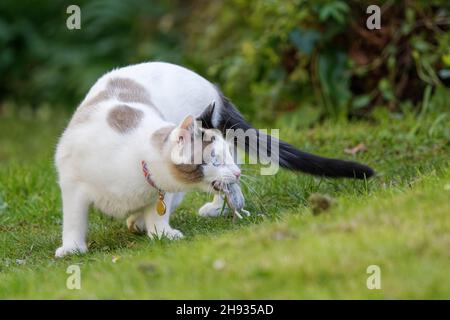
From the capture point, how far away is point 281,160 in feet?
17.1

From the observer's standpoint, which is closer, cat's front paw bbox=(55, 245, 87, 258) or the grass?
the grass

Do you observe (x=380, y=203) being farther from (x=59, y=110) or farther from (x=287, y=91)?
(x=59, y=110)

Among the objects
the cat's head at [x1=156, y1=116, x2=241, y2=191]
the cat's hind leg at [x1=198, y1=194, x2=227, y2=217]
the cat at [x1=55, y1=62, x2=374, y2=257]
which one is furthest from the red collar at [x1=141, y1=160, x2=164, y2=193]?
the cat's hind leg at [x1=198, y1=194, x2=227, y2=217]

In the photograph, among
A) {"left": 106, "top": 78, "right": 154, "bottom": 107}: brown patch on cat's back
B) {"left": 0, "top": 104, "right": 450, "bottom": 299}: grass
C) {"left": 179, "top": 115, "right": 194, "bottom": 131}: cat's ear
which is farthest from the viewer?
{"left": 106, "top": 78, "right": 154, "bottom": 107}: brown patch on cat's back

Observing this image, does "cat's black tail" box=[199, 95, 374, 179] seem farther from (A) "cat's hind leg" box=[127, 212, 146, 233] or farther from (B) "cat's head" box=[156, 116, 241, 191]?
(A) "cat's hind leg" box=[127, 212, 146, 233]

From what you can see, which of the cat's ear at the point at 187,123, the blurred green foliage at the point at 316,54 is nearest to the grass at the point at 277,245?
the cat's ear at the point at 187,123

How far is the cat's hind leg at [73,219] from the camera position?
477 centimetres

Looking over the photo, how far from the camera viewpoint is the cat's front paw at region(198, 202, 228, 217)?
534 centimetres

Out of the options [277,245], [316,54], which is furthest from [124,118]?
[316,54]

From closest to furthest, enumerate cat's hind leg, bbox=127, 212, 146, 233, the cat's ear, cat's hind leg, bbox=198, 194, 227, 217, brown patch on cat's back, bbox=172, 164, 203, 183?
1. the cat's ear
2. brown patch on cat's back, bbox=172, 164, 203, 183
3. cat's hind leg, bbox=127, 212, 146, 233
4. cat's hind leg, bbox=198, 194, 227, 217

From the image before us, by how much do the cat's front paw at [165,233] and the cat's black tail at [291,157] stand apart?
665 millimetres

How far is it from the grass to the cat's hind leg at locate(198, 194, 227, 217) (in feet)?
0.38
